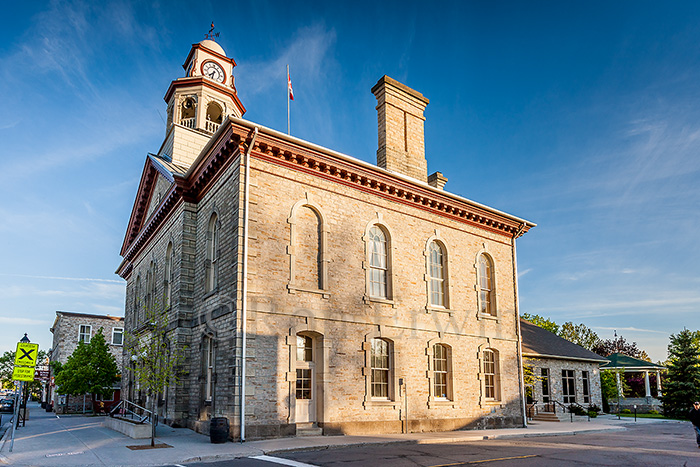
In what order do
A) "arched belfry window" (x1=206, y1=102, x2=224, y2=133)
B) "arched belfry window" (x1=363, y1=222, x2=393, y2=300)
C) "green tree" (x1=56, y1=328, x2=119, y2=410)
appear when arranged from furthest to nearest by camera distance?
1. "green tree" (x1=56, y1=328, x2=119, y2=410)
2. "arched belfry window" (x1=206, y1=102, x2=224, y2=133)
3. "arched belfry window" (x1=363, y1=222, x2=393, y2=300)

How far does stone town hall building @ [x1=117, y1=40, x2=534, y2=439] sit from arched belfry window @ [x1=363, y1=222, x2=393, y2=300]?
6 cm

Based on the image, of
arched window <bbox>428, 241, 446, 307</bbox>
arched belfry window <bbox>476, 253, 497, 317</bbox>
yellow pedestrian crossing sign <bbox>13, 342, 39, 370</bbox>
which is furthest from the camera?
arched belfry window <bbox>476, 253, 497, 317</bbox>

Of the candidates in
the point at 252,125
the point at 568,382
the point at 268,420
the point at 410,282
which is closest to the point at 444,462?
the point at 268,420

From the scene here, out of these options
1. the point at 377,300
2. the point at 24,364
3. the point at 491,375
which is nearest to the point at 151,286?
the point at 24,364

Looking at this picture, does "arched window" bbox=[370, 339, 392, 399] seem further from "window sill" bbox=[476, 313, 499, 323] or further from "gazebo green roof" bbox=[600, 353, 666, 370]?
"gazebo green roof" bbox=[600, 353, 666, 370]

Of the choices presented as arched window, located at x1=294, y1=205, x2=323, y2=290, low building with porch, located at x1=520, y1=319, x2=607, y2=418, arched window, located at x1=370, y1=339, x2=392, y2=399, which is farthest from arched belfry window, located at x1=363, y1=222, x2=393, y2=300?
low building with porch, located at x1=520, y1=319, x2=607, y2=418

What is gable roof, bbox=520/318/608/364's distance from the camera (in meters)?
32.2

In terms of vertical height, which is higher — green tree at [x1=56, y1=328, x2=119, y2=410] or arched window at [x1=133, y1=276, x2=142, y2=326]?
arched window at [x1=133, y1=276, x2=142, y2=326]

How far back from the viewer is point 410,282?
20.8 meters

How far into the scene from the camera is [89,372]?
108ft

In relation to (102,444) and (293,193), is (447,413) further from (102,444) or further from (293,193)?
(102,444)

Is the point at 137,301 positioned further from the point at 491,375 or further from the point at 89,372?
the point at 491,375

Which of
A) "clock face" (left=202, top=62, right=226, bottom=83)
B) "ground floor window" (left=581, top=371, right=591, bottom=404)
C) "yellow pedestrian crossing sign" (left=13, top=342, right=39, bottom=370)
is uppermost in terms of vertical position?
"clock face" (left=202, top=62, right=226, bottom=83)

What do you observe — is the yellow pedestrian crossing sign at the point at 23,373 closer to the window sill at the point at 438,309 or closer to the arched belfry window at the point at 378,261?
the arched belfry window at the point at 378,261
